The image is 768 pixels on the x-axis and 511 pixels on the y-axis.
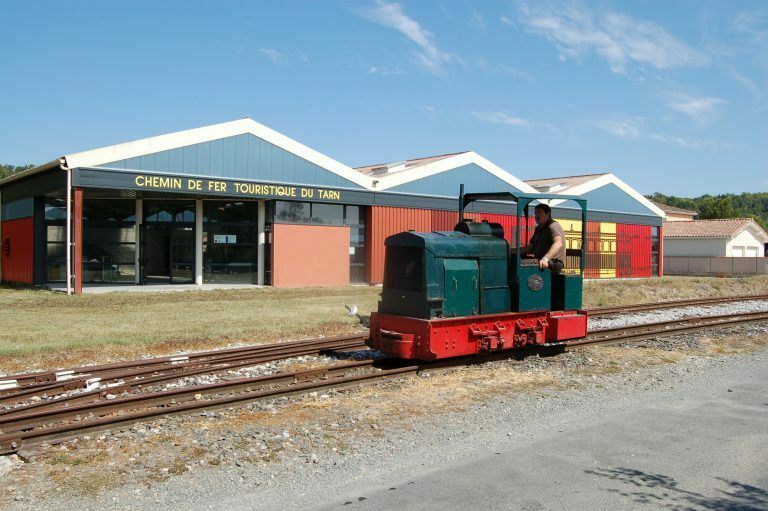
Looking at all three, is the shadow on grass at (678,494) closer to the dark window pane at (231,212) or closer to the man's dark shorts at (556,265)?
the man's dark shorts at (556,265)

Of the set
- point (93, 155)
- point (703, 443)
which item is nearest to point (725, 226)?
point (93, 155)

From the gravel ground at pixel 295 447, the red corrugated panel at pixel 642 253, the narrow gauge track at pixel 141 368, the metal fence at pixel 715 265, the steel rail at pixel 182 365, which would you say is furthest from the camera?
the metal fence at pixel 715 265

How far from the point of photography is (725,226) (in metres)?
50.0

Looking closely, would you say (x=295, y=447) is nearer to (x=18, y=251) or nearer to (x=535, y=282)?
(x=535, y=282)

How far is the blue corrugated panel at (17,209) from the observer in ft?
80.3

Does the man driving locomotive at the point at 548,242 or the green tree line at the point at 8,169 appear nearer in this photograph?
the man driving locomotive at the point at 548,242

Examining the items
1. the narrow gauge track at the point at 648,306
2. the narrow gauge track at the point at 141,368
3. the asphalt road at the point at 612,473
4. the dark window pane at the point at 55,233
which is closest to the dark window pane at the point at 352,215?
the dark window pane at the point at 55,233

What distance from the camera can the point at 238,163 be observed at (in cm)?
2300

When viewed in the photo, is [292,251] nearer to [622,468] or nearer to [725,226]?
[622,468]

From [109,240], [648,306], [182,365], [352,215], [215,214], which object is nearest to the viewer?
[182,365]

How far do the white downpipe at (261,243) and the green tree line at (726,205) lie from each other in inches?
2746

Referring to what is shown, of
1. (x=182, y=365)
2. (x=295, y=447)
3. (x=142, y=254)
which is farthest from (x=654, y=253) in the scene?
(x=295, y=447)

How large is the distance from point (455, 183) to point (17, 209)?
60.9 feet

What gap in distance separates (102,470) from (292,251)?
19.3 metres
